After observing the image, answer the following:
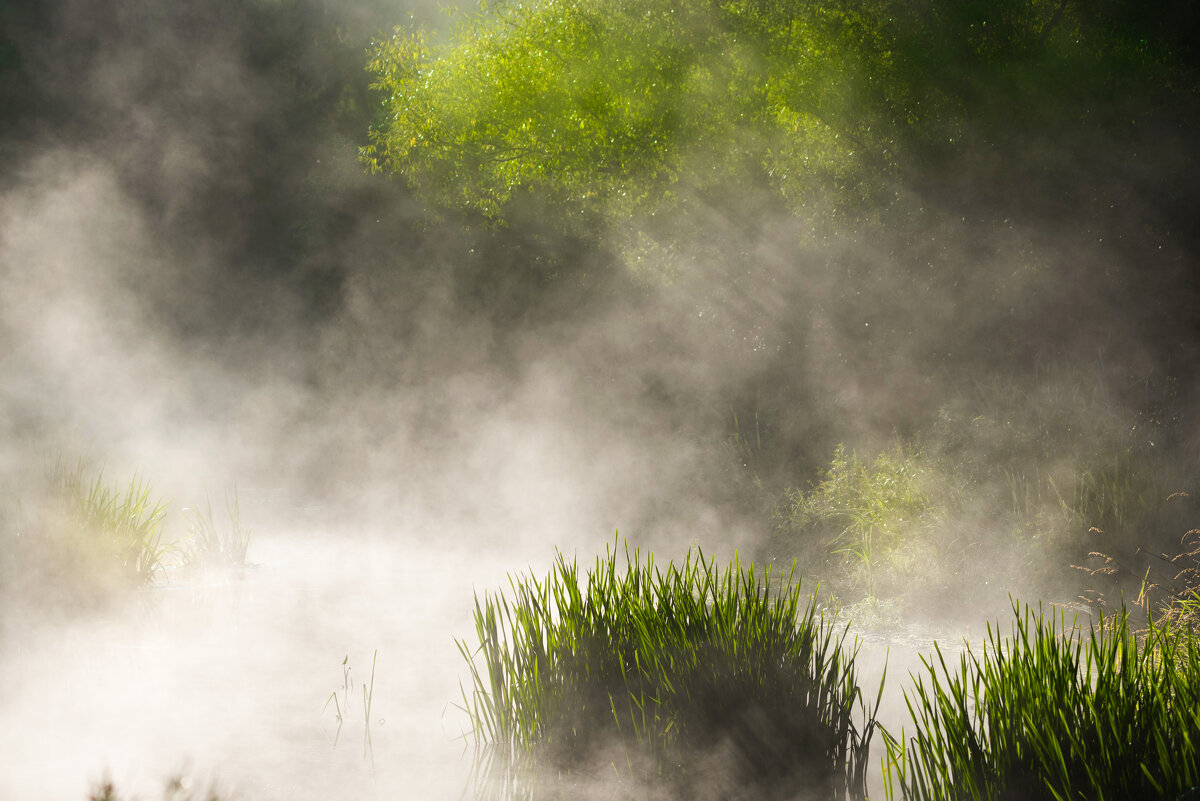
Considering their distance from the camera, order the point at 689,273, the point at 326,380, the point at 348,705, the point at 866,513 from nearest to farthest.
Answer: the point at 348,705 < the point at 866,513 < the point at 689,273 < the point at 326,380

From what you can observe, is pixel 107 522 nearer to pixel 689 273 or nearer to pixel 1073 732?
pixel 1073 732

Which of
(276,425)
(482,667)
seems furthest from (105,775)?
(276,425)

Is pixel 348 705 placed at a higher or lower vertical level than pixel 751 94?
lower

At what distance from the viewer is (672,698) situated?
7.19 feet

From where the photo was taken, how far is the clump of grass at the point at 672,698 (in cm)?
213

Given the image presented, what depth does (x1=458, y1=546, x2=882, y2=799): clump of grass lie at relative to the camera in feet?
7.00

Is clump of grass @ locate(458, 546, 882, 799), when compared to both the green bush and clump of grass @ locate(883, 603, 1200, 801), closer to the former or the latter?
clump of grass @ locate(883, 603, 1200, 801)

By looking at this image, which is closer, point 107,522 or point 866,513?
point 107,522

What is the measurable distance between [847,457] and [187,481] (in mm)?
6433

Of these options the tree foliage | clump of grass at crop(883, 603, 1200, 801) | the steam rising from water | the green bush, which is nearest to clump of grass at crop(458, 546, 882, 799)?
the steam rising from water

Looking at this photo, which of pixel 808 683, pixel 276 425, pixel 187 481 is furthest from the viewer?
pixel 276 425

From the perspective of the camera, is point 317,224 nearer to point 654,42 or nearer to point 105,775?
point 654,42

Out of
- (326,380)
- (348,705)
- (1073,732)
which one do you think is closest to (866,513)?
(348,705)

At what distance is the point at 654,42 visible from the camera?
648cm
